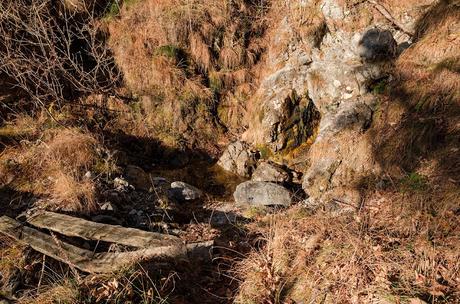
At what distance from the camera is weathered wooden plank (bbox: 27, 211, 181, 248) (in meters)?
3.80

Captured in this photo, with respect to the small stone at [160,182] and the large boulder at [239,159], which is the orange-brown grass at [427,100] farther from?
the small stone at [160,182]

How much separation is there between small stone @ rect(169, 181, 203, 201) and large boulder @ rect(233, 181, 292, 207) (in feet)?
2.38

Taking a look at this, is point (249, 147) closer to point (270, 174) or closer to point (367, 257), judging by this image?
point (270, 174)

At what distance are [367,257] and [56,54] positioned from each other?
6.86 m

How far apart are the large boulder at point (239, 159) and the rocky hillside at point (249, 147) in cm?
4

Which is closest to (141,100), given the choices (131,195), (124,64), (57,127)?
(124,64)

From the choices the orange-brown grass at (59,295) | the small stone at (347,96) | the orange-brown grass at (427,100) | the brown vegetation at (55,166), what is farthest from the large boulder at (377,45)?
the orange-brown grass at (59,295)

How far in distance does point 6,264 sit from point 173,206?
247 cm

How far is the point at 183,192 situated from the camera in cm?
645

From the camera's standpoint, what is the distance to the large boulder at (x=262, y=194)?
6.12 meters

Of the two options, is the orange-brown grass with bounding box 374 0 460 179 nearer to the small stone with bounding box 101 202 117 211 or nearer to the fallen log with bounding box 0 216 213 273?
the fallen log with bounding box 0 216 213 273

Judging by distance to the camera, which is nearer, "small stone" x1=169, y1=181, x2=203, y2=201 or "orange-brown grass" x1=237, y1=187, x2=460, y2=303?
"orange-brown grass" x1=237, y1=187, x2=460, y2=303

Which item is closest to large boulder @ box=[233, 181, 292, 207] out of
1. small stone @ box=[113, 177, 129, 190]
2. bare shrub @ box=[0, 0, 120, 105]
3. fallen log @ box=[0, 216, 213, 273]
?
small stone @ box=[113, 177, 129, 190]

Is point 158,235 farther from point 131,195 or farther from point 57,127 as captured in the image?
point 57,127
